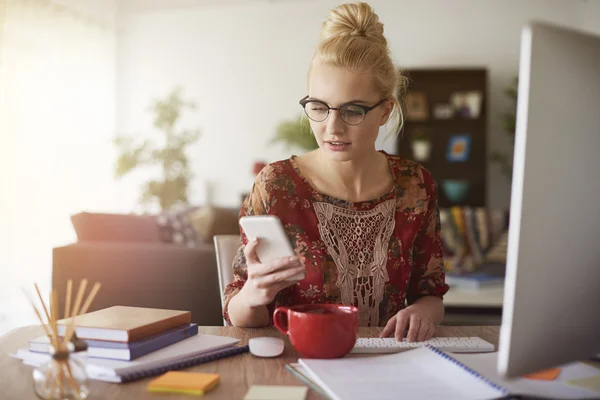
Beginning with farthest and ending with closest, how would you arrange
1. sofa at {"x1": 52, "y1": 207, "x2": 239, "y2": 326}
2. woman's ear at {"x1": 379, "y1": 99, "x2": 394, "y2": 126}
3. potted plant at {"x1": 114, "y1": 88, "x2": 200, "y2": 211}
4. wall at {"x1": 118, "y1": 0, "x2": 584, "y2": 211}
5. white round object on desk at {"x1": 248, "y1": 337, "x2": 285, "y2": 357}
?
wall at {"x1": 118, "y1": 0, "x2": 584, "y2": 211}
potted plant at {"x1": 114, "y1": 88, "x2": 200, "y2": 211}
sofa at {"x1": 52, "y1": 207, "x2": 239, "y2": 326}
woman's ear at {"x1": 379, "y1": 99, "x2": 394, "y2": 126}
white round object on desk at {"x1": 248, "y1": 337, "x2": 285, "y2": 357}

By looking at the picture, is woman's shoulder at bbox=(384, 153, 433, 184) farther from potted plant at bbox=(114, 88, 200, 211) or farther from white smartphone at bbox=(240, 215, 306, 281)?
potted plant at bbox=(114, 88, 200, 211)

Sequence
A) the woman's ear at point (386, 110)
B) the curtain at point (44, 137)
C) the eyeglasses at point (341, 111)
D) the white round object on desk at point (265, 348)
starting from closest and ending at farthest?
the white round object on desk at point (265, 348), the eyeglasses at point (341, 111), the woman's ear at point (386, 110), the curtain at point (44, 137)

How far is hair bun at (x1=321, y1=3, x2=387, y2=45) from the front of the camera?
1.38 metres

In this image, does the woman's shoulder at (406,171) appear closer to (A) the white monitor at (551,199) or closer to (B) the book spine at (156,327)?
(B) the book spine at (156,327)

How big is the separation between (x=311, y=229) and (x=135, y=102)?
5.30 m

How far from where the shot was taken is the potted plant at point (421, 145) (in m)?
5.71

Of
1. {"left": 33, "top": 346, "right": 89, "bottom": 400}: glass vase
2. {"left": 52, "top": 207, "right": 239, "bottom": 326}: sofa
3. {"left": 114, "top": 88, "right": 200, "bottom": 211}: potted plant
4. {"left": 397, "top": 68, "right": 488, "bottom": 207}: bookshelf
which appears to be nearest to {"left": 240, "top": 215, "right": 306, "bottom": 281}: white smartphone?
{"left": 33, "top": 346, "right": 89, "bottom": 400}: glass vase

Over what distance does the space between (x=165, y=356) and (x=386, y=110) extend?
2.58ft

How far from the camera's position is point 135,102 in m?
6.27

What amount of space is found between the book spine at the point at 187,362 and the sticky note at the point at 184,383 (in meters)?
0.03

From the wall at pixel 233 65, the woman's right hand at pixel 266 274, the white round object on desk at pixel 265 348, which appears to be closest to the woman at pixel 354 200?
the woman's right hand at pixel 266 274

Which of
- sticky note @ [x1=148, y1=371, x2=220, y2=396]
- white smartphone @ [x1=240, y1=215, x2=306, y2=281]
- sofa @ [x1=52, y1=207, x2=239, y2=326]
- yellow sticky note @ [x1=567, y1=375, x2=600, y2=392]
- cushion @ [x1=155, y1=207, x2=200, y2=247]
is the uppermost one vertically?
white smartphone @ [x1=240, y1=215, x2=306, y2=281]

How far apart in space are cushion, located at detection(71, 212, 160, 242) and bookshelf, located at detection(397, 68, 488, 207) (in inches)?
147

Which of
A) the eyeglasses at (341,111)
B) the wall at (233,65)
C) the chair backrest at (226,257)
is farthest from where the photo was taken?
the wall at (233,65)
